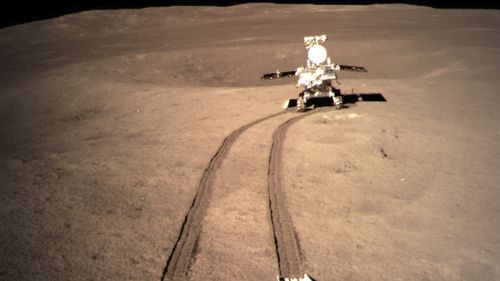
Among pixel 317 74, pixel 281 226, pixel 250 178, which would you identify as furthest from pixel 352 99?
pixel 281 226

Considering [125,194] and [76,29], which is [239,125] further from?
[76,29]

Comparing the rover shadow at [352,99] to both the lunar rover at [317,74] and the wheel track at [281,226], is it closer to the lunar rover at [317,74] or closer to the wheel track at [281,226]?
the lunar rover at [317,74]

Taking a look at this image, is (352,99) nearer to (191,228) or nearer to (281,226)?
(281,226)

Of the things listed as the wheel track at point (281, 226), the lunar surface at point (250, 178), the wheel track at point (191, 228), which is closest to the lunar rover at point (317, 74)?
the lunar surface at point (250, 178)

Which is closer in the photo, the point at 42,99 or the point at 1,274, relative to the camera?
the point at 1,274

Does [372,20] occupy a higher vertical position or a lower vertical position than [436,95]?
higher

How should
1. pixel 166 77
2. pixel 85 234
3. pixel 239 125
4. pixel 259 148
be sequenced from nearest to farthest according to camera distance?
pixel 85 234 < pixel 259 148 < pixel 239 125 < pixel 166 77

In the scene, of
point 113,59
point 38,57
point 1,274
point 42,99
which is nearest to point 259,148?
point 1,274
